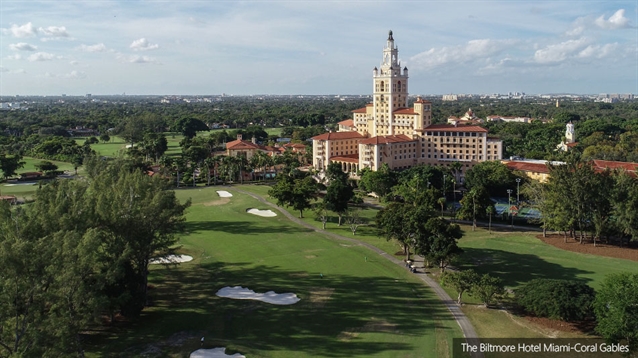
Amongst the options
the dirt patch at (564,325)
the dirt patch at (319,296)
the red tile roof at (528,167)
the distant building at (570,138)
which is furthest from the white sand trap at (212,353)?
the distant building at (570,138)

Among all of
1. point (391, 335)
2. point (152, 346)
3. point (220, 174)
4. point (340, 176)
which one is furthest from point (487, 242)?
point (220, 174)

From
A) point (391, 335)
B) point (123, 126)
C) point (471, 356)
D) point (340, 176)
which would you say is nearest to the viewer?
point (471, 356)

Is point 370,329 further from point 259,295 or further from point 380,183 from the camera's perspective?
point 380,183

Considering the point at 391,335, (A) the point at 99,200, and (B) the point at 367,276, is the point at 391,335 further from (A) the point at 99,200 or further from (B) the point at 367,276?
(A) the point at 99,200

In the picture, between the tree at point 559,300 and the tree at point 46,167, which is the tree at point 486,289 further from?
the tree at point 46,167

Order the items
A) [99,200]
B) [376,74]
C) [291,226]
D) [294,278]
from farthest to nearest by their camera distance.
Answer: [376,74]
[291,226]
[294,278]
[99,200]

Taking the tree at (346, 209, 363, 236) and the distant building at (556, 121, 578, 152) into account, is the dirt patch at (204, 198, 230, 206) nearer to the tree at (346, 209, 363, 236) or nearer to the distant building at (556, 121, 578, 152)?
the tree at (346, 209, 363, 236)

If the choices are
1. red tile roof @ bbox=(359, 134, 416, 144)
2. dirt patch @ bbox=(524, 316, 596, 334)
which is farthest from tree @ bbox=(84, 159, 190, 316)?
red tile roof @ bbox=(359, 134, 416, 144)
